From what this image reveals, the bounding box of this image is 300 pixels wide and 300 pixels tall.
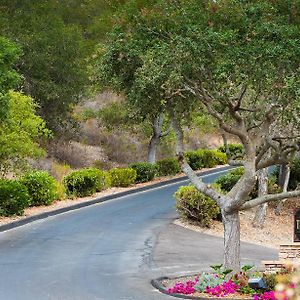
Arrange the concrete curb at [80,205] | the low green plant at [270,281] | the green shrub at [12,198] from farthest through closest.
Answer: the green shrub at [12,198], the concrete curb at [80,205], the low green plant at [270,281]

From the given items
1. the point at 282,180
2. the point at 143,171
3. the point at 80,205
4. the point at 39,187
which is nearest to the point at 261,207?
the point at 282,180

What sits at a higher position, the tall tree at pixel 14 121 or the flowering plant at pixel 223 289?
the tall tree at pixel 14 121

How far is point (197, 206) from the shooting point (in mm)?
23422

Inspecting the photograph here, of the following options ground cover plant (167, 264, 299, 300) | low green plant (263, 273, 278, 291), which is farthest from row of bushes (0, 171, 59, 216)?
low green plant (263, 273, 278, 291)

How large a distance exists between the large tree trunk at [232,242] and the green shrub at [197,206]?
9697 millimetres

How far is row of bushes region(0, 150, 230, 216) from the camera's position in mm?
22812

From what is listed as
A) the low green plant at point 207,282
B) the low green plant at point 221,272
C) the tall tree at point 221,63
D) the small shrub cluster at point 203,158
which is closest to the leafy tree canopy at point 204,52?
the tall tree at point 221,63

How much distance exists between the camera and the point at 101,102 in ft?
166

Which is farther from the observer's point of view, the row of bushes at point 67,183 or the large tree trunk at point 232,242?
the row of bushes at point 67,183

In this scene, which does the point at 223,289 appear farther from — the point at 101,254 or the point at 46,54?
the point at 46,54

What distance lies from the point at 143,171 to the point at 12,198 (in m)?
15.0

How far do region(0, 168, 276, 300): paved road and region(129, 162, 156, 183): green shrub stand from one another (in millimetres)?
9911

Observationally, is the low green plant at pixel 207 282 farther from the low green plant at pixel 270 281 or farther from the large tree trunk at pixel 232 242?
the low green plant at pixel 270 281

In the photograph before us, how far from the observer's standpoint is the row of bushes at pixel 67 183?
22.8 m
